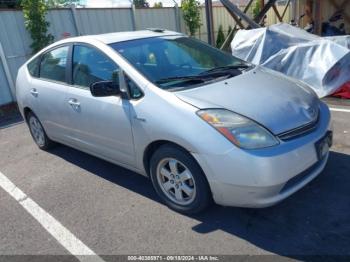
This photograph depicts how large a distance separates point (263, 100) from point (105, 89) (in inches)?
56.6

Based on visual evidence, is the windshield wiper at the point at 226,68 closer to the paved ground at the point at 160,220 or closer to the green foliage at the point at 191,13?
the paved ground at the point at 160,220

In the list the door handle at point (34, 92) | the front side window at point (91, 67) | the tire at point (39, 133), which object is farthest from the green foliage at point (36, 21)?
the front side window at point (91, 67)

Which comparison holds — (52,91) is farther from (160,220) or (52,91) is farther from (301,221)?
(301,221)

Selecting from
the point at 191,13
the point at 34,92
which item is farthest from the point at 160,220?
the point at 191,13

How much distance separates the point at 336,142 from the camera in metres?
4.29

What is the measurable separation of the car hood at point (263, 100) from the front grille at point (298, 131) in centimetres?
3

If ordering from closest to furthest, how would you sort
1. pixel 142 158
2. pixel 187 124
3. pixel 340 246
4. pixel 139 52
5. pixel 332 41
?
pixel 340 246, pixel 187 124, pixel 142 158, pixel 139 52, pixel 332 41

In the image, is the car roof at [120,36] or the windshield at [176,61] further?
the car roof at [120,36]

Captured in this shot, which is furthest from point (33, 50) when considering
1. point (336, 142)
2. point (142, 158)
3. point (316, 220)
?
point (316, 220)

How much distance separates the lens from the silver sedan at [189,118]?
2631 millimetres

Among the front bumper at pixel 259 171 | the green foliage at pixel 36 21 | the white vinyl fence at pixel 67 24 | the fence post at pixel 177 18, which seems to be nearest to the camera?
the front bumper at pixel 259 171

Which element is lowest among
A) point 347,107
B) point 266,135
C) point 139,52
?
point 347,107

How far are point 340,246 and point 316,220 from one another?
34cm

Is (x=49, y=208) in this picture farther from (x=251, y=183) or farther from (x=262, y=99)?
(x=262, y=99)
